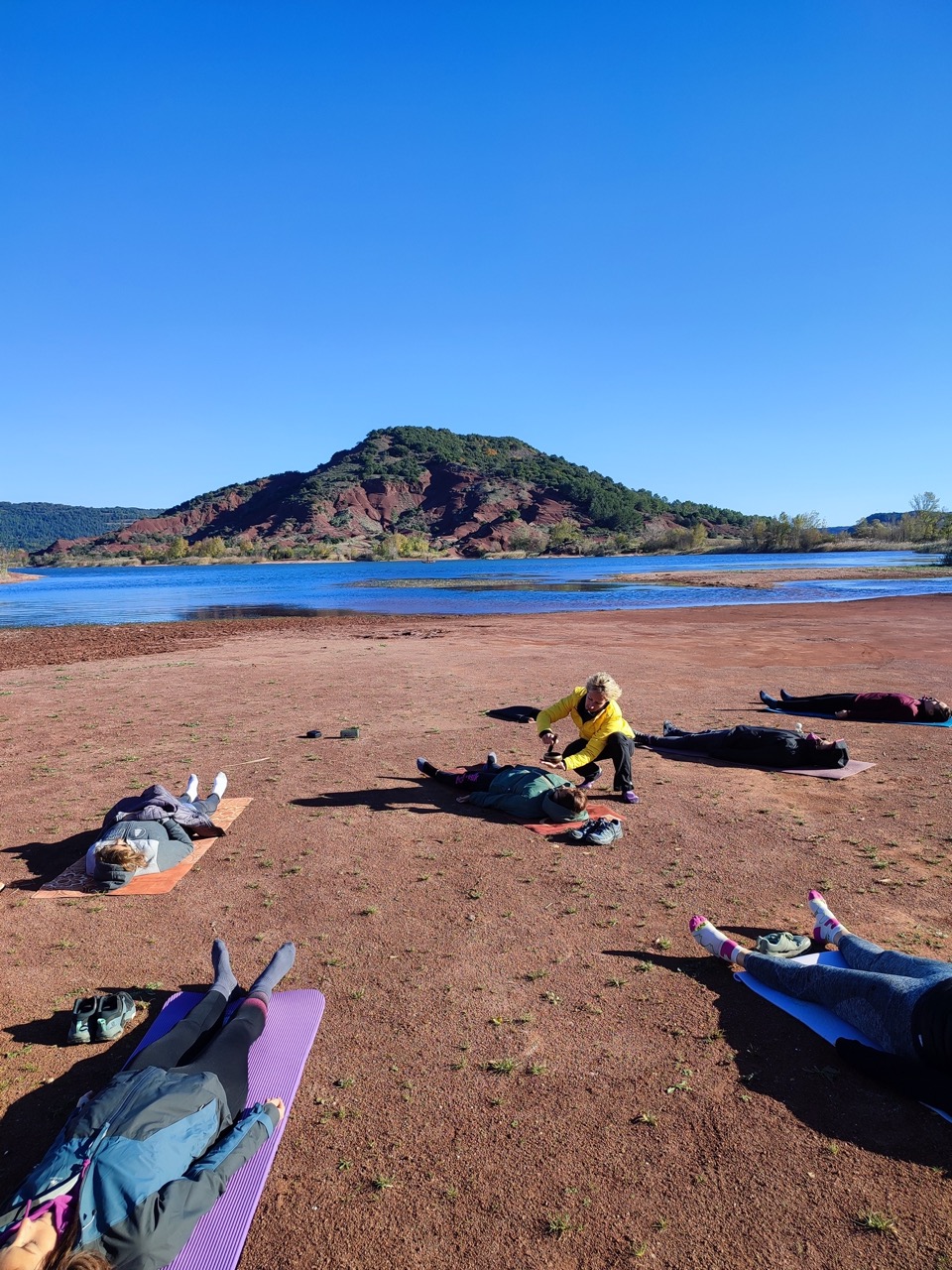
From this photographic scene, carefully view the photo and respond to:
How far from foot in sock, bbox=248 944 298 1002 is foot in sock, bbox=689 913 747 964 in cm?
274

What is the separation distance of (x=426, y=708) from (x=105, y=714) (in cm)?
572

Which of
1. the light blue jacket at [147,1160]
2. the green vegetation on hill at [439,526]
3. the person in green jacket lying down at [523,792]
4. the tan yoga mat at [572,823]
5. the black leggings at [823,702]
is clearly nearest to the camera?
the light blue jacket at [147,1160]

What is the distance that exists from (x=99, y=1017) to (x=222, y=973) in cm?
69

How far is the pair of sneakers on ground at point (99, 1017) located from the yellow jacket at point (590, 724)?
4844mm

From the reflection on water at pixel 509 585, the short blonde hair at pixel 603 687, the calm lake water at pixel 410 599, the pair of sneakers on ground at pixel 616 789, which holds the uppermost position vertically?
the short blonde hair at pixel 603 687

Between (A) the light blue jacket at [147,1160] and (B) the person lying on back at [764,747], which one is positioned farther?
(B) the person lying on back at [764,747]

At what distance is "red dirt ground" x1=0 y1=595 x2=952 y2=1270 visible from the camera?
306cm

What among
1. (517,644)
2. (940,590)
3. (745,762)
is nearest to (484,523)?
(940,590)

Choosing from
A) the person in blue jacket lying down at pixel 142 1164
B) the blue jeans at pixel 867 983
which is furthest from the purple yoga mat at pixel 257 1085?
the blue jeans at pixel 867 983

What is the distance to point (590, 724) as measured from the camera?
27.0ft

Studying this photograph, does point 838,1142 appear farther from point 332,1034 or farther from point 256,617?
point 256,617

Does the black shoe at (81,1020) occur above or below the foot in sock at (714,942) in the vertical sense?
below

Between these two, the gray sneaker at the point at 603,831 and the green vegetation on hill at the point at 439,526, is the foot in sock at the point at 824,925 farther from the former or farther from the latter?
the green vegetation on hill at the point at 439,526

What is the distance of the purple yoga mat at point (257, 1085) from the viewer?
290cm
